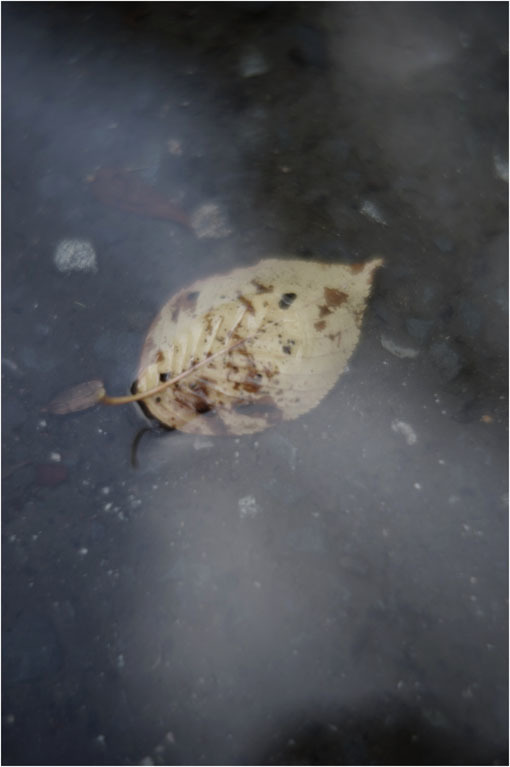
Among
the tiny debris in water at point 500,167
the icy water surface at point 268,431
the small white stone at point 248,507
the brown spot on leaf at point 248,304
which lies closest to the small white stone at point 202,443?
the icy water surface at point 268,431

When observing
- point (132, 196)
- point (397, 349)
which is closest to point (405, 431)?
point (397, 349)

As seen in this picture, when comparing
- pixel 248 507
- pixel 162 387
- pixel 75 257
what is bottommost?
pixel 248 507

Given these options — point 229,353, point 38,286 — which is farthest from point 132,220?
point 229,353

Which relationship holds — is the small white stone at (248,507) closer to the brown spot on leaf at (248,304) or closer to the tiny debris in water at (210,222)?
the brown spot on leaf at (248,304)

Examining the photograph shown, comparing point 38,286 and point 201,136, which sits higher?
point 201,136

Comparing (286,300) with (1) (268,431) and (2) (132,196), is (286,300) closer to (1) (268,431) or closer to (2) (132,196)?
(1) (268,431)

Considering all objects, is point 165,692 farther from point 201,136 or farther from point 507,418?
point 201,136

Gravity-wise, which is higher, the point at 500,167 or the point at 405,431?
the point at 500,167
